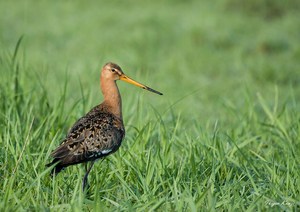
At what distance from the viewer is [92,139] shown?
198 inches

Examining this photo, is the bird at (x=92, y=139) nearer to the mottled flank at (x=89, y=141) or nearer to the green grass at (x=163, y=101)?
the mottled flank at (x=89, y=141)

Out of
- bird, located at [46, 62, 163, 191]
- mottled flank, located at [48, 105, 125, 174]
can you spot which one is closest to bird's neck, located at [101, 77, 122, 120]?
bird, located at [46, 62, 163, 191]

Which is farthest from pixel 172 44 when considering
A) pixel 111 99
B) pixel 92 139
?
pixel 92 139

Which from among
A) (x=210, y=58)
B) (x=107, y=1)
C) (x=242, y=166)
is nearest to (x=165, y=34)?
(x=210, y=58)

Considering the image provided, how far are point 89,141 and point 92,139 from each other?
0.10 feet

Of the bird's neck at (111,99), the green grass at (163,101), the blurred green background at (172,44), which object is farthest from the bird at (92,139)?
the blurred green background at (172,44)

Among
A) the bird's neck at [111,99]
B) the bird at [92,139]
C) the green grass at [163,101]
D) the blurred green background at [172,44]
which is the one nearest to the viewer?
the green grass at [163,101]

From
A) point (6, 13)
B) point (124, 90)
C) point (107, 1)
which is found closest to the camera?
point (124, 90)

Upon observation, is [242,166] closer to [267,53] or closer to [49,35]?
[267,53]

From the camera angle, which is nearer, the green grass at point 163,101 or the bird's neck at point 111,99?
the green grass at point 163,101

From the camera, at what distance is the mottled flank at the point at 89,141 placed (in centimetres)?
482

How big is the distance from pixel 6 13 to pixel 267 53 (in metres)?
5.25

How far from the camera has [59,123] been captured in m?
5.93

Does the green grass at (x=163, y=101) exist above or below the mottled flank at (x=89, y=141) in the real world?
below
